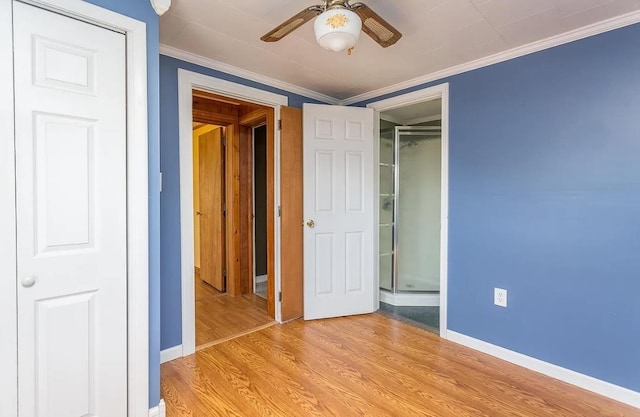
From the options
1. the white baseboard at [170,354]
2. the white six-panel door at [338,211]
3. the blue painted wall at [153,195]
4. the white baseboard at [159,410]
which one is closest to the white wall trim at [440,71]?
the white six-panel door at [338,211]

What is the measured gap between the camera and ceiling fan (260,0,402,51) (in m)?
1.41

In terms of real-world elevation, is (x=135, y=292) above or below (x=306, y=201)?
below

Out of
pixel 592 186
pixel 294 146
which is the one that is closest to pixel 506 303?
pixel 592 186

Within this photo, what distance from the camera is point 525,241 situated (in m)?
2.30

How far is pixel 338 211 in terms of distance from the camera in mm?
3178

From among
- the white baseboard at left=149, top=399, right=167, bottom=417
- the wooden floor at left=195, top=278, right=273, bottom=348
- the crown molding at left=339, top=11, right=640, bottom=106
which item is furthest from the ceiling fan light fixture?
the wooden floor at left=195, top=278, right=273, bottom=348

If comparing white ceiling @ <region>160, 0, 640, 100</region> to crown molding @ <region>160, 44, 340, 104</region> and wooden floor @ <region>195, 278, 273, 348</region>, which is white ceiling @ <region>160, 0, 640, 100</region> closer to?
crown molding @ <region>160, 44, 340, 104</region>

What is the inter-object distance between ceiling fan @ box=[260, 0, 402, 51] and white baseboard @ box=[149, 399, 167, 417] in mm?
1999

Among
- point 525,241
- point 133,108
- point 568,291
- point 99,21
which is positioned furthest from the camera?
point 525,241

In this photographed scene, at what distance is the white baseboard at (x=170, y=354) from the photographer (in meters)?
2.30

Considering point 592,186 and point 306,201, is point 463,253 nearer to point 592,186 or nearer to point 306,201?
point 592,186

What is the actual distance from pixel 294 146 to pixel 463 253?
68.3 inches

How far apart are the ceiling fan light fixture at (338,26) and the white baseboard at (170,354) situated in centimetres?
225

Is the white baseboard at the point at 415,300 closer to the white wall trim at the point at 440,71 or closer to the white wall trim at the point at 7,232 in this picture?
the white wall trim at the point at 440,71
